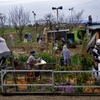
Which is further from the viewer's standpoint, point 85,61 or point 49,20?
point 49,20

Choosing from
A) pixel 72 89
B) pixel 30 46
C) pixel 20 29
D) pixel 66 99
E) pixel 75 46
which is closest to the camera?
pixel 66 99

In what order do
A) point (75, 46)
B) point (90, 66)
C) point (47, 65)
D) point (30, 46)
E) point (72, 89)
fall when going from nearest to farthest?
point (72, 89) → point (90, 66) → point (47, 65) → point (30, 46) → point (75, 46)

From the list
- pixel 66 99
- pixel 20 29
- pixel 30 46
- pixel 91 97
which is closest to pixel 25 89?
pixel 66 99

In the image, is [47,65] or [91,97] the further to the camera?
[47,65]

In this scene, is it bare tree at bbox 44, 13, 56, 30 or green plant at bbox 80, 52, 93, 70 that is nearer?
green plant at bbox 80, 52, 93, 70

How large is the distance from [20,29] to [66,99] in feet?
93.5

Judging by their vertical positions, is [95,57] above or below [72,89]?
above

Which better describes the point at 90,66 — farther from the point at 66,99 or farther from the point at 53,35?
the point at 53,35

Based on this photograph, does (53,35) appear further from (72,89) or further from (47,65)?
(72,89)

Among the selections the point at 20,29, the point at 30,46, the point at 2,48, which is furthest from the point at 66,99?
the point at 20,29

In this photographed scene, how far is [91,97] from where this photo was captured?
26.1ft

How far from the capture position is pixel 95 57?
34.1 feet

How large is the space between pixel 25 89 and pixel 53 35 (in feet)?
55.6

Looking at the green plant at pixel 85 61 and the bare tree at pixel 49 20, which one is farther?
the bare tree at pixel 49 20
